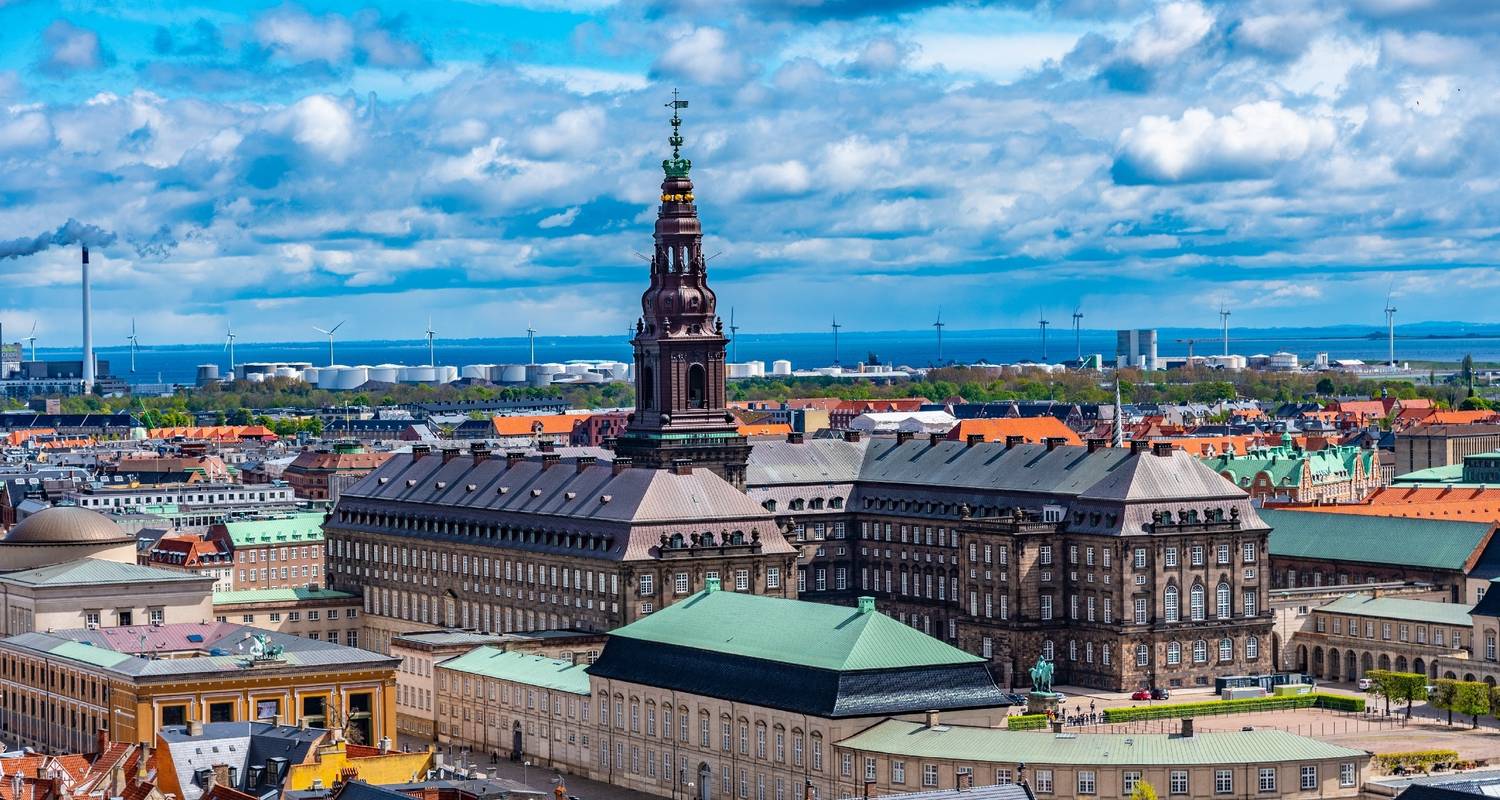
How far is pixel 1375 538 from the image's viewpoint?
16838 cm

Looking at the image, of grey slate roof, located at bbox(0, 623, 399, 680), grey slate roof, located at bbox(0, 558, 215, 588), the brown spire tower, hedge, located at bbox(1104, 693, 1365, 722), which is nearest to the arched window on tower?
the brown spire tower

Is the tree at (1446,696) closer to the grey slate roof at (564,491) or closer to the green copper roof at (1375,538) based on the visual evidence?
the green copper roof at (1375,538)

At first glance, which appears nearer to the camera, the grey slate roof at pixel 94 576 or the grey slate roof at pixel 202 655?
the grey slate roof at pixel 202 655

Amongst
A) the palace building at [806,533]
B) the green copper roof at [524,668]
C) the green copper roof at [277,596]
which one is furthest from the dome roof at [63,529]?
the green copper roof at [524,668]

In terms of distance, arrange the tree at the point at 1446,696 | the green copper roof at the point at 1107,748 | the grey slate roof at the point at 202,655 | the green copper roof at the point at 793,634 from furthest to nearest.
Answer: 1. the tree at the point at 1446,696
2. the grey slate roof at the point at 202,655
3. the green copper roof at the point at 793,634
4. the green copper roof at the point at 1107,748

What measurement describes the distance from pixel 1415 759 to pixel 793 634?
81.8 feet

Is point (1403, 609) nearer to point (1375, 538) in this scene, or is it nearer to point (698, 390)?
point (1375, 538)

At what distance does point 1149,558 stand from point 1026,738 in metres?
42.5

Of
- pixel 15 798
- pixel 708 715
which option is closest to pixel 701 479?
pixel 708 715

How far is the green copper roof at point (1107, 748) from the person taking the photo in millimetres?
103938

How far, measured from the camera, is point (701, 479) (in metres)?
153

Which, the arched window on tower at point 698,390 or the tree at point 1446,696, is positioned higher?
the arched window on tower at point 698,390

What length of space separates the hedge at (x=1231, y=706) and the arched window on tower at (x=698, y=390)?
138 ft

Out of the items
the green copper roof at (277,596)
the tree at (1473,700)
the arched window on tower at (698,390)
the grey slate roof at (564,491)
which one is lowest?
the tree at (1473,700)
